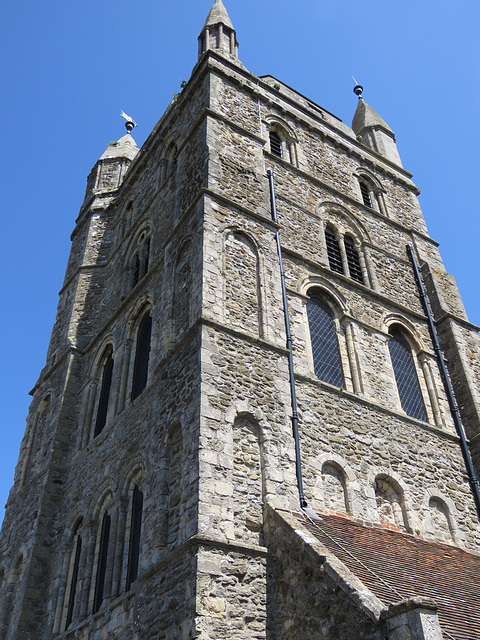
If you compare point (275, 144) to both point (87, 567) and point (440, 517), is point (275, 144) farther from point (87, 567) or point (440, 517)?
point (87, 567)

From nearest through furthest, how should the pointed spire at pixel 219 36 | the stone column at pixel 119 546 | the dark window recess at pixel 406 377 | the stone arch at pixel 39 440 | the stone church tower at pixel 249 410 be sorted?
1. the stone church tower at pixel 249 410
2. the stone column at pixel 119 546
3. the dark window recess at pixel 406 377
4. the stone arch at pixel 39 440
5. the pointed spire at pixel 219 36

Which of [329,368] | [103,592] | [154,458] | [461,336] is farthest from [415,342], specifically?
[103,592]

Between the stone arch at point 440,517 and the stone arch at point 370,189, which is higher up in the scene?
the stone arch at point 370,189

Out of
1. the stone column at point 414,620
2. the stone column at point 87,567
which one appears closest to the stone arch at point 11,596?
the stone column at point 87,567

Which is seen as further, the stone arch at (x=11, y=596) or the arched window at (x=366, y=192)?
the arched window at (x=366, y=192)

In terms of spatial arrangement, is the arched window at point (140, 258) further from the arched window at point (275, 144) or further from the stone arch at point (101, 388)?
the arched window at point (275, 144)

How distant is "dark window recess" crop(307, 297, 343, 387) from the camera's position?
13016 millimetres

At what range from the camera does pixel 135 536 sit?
11.3 metres

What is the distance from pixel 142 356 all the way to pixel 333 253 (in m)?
5.35

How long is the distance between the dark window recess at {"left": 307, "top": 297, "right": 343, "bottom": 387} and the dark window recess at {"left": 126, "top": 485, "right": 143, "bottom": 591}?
4149 millimetres

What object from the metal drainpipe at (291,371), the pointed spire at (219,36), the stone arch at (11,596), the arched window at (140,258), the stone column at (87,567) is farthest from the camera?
the pointed spire at (219,36)

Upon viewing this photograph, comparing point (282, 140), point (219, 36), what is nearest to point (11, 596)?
point (282, 140)

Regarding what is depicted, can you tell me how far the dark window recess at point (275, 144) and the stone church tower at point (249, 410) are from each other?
6 centimetres

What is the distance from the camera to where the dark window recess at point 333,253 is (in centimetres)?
1575
